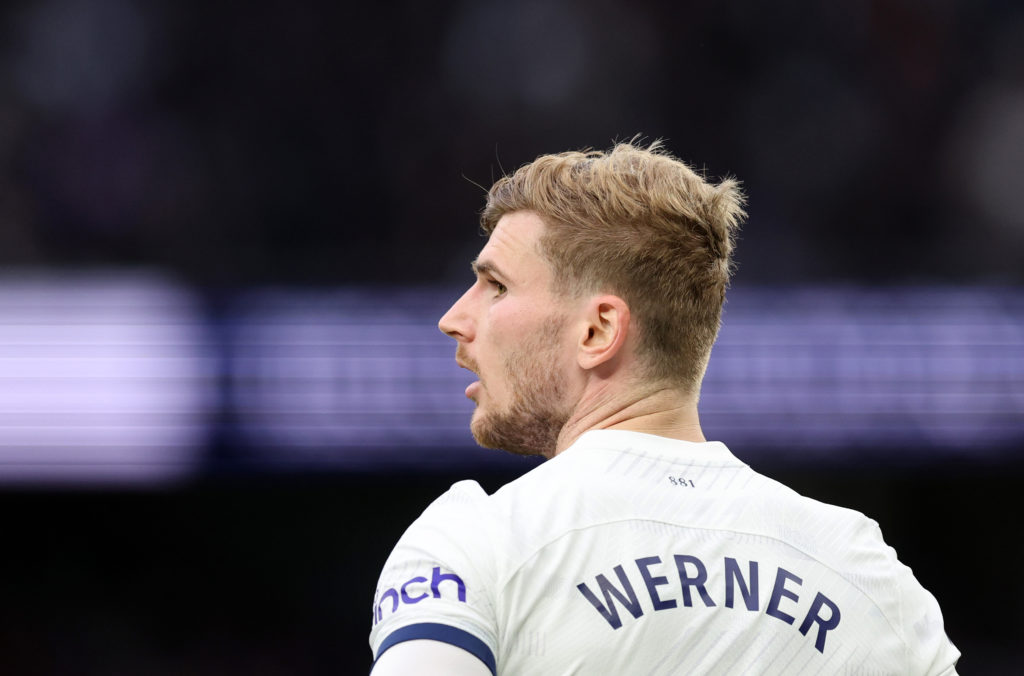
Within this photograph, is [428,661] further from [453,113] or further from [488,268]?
[453,113]

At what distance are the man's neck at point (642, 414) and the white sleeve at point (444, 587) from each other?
0.29 metres

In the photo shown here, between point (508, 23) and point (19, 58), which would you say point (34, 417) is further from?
point (508, 23)

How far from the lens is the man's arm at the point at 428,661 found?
1.18m

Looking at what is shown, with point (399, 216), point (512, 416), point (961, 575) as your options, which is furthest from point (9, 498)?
point (512, 416)

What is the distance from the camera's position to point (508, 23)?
7.39 meters

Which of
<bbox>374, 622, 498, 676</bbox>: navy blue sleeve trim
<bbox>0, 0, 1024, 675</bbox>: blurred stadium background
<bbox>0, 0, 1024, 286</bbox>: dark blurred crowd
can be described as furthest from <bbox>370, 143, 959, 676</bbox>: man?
<bbox>0, 0, 1024, 286</bbox>: dark blurred crowd

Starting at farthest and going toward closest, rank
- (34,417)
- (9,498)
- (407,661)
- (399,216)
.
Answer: (9,498), (399,216), (34,417), (407,661)

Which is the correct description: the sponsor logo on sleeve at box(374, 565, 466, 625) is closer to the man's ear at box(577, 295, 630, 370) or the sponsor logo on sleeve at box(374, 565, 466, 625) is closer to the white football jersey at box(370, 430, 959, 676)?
the white football jersey at box(370, 430, 959, 676)

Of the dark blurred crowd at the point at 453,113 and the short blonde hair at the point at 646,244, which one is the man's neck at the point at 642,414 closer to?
the short blonde hair at the point at 646,244

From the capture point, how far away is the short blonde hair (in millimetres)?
1569

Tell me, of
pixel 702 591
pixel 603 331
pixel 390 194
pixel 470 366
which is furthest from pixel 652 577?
pixel 390 194

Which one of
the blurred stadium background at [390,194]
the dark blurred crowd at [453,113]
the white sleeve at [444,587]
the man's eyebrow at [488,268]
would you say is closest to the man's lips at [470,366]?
the man's eyebrow at [488,268]

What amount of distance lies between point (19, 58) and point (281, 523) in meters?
3.42

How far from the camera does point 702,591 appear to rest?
1352 mm
